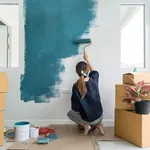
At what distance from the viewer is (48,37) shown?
320 cm

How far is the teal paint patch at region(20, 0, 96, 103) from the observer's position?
3.20m

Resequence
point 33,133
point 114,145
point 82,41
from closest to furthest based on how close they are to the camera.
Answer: point 114,145
point 33,133
point 82,41

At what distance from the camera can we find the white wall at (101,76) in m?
3.22

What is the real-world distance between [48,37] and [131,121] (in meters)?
1.85

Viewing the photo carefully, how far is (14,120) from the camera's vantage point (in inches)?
127

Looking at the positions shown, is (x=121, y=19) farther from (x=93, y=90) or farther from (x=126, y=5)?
(x=93, y=90)

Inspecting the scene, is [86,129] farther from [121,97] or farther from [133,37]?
[133,37]

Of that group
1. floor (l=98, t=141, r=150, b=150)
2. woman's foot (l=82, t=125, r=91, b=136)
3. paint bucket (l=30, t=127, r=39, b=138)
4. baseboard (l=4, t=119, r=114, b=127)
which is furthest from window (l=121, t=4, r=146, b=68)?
paint bucket (l=30, t=127, r=39, b=138)

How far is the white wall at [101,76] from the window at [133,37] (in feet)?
0.54

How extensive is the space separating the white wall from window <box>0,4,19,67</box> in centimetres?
18

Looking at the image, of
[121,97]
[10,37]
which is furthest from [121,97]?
[10,37]

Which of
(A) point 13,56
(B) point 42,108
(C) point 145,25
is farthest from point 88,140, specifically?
(C) point 145,25

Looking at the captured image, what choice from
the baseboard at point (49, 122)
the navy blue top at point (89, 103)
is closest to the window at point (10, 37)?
the baseboard at point (49, 122)

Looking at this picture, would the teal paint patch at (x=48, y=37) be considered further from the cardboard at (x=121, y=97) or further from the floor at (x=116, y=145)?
the floor at (x=116, y=145)
